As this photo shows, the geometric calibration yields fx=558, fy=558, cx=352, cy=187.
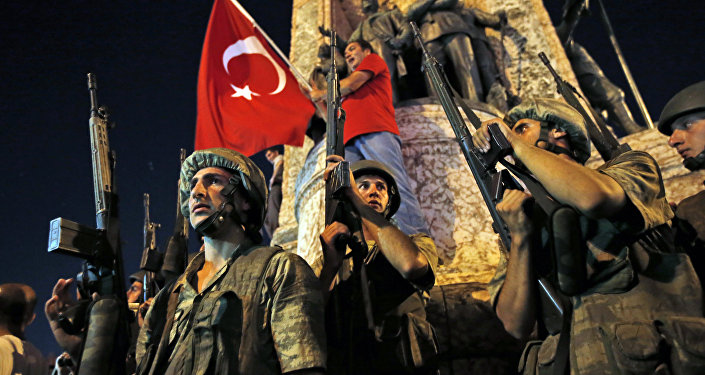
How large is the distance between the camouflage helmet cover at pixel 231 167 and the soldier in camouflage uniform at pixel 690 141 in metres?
1.76

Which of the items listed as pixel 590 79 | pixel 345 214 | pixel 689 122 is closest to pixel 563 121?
pixel 689 122

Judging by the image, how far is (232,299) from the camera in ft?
6.72

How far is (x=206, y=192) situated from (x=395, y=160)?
2.26 metres

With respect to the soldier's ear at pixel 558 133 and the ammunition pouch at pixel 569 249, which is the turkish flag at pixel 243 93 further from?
the ammunition pouch at pixel 569 249

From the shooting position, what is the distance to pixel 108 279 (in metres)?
2.55

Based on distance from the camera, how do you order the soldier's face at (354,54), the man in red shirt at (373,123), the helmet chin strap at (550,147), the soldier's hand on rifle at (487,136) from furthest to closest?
the soldier's face at (354,54)
the man in red shirt at (373,123)
the helmet chin strap at (550,147)
the soldier's hand on rifle at (487,136)

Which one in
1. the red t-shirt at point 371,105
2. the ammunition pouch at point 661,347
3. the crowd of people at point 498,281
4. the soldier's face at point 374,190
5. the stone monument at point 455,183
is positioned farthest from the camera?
the red t-shirt at point 371,105

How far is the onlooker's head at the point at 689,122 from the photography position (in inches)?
92.7

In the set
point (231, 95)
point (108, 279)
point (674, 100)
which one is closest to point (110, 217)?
point (108, 279)

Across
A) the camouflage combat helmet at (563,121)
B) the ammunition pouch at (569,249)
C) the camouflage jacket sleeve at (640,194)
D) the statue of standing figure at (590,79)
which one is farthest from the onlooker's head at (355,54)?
the statue of standing figure at (590,79)

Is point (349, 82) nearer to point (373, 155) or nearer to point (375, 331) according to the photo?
point (373, 155)

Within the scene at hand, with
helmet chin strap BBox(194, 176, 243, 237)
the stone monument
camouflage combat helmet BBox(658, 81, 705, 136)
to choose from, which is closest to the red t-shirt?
the stone monument

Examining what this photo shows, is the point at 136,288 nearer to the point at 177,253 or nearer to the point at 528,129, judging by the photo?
the point at 177,253

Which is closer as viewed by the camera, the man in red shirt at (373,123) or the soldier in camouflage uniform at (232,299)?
the soldier in camouflage uniform at (232,299)
